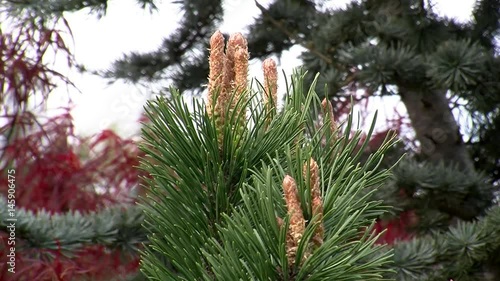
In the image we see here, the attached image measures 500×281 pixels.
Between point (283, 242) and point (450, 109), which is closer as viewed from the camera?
point (283, 242)

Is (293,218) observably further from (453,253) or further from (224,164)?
(453,253)

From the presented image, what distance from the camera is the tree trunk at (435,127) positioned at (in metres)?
1.86

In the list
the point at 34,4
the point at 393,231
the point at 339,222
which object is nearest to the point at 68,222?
the point at 34,4

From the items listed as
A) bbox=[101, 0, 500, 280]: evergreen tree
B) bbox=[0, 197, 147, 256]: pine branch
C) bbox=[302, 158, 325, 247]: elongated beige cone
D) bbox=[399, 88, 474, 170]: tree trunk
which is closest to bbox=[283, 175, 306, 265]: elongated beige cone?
bbox=[302, 158, 325, 247]: elongated beige cone

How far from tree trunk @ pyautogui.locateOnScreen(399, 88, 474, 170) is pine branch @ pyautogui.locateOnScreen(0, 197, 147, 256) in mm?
835

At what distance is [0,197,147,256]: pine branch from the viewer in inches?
43.4

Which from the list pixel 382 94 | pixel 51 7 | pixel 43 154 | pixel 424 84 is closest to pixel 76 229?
pixel 43 154

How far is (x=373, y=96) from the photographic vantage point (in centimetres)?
173

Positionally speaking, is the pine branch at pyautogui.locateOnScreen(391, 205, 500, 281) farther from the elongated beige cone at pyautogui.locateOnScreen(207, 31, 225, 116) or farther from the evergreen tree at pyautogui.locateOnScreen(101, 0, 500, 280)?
the elongated beige cone at pyautogui.locateOnScreen(207, 31, 225, 116)

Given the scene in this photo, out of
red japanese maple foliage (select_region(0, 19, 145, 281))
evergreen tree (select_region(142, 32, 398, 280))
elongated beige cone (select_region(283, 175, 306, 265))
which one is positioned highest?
red japanese maple foliage (select_region(0, 19, 145, 281))

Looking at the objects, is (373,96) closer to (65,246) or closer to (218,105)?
(65,246)

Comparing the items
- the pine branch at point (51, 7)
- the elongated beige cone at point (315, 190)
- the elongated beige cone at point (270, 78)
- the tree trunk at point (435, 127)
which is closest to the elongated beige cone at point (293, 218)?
the elongated beige cone at point (315, 190)

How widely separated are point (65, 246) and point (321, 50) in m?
0.80

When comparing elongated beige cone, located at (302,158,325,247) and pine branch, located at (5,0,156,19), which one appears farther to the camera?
pine branch, located at (5,0,156,19)
